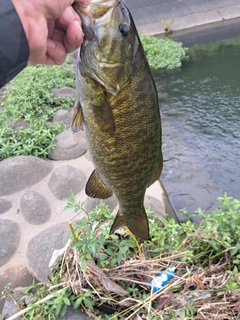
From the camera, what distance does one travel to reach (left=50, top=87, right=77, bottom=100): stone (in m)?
6.20

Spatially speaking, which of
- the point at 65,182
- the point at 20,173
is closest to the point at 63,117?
the point at 20,173

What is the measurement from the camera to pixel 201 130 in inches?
227

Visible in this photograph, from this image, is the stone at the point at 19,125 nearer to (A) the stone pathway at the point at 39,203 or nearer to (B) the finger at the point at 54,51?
(A) the stone pathway at the point at 39,203

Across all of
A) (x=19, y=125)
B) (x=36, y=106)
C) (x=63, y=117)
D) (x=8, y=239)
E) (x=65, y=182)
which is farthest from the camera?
(x=36, y=106)

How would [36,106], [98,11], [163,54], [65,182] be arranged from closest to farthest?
[98,11], [65,182], [36,106], [163,54]

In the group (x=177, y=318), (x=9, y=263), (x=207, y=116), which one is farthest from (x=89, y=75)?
(x=207, y=116)

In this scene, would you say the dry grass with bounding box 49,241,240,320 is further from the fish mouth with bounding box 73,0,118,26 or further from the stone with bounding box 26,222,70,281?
the fish mouth with bounding box 73,0,118,26

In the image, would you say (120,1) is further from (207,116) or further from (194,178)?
(207,116)

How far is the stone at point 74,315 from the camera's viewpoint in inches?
91.0

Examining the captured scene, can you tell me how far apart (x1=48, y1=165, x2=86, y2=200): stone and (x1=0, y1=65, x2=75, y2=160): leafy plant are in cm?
57

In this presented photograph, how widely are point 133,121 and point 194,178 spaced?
325cm

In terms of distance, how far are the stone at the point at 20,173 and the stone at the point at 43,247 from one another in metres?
0.98

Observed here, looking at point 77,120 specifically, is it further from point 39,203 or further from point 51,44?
point 39,203

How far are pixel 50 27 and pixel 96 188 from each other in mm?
876
